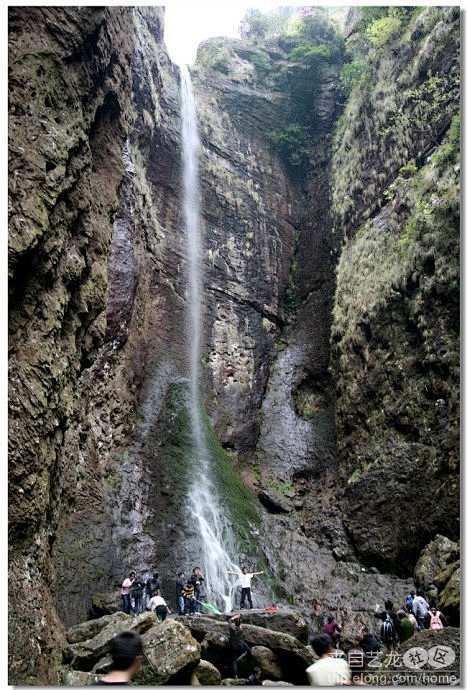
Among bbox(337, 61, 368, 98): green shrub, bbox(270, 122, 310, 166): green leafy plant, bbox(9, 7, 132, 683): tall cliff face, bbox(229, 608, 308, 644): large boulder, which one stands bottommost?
bbox(229, 608, 308, 644): large boulder

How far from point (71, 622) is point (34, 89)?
11529 millimetres

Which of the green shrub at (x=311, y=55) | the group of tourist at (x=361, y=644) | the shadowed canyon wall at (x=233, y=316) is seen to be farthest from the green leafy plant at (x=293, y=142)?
the group of tourist at (x=361, y=644)

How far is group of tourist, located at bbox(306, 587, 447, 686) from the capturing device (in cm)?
395

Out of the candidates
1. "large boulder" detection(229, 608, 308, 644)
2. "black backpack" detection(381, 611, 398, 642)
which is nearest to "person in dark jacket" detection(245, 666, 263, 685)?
"large boulder" detection(229, 608, 308, 644)

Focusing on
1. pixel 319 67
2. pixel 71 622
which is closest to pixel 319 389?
pixel 71 622

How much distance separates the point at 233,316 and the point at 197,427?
6910mm

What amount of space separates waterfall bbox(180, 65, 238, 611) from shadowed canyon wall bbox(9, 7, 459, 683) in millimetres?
431

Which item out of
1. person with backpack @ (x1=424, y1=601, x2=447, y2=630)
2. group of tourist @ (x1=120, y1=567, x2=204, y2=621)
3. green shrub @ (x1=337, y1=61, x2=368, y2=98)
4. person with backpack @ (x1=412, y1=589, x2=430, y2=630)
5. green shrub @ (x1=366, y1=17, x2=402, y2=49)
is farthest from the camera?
green shrub @ (x1=337, y1=61, x2=368, y2=98)

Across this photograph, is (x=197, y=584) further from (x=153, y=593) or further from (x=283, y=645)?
(x=283, y=645)

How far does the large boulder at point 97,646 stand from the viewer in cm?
860

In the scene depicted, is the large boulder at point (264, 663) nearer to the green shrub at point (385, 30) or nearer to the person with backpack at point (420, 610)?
the person with backpack at point (420, 610)

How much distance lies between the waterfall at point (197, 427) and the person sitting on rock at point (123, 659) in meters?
12.6

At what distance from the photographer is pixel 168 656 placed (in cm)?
792

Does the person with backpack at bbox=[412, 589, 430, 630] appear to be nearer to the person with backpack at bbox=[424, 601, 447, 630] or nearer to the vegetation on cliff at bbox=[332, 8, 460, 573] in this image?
the person with backpack at bbox=[424, 601, 447, 630]
